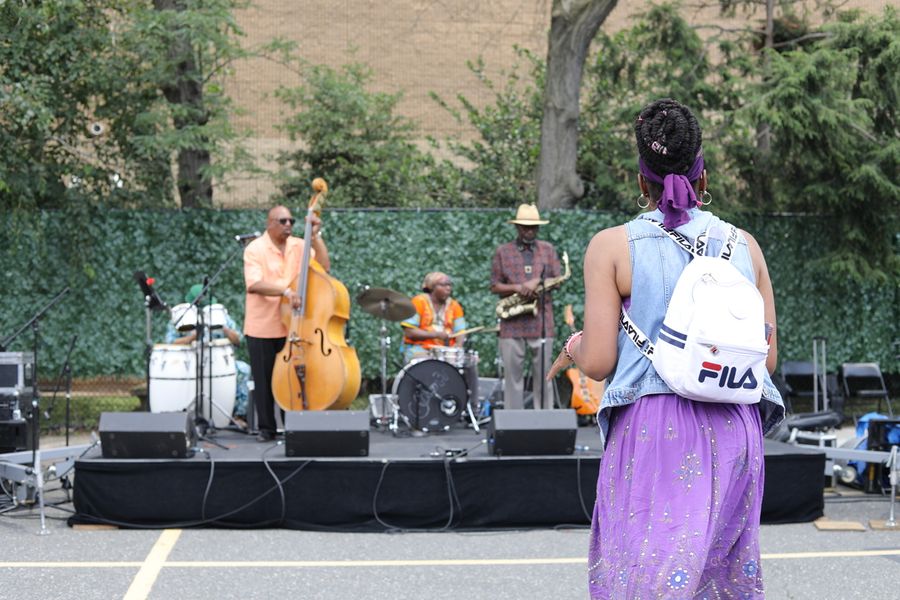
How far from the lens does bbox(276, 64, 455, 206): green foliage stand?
16.2 meters

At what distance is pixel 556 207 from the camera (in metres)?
13.4

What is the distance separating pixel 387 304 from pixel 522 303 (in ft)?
3.77

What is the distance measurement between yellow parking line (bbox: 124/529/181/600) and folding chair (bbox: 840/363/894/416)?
713 cm

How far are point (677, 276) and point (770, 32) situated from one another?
12.5 metres

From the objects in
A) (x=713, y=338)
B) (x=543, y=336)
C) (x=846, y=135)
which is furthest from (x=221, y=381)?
(x=713, y=338)

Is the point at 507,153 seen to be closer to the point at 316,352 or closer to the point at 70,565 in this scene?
the point at 316,352

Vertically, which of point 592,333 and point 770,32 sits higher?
point 770,32

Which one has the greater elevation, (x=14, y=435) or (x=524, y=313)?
(x=524, y=313)

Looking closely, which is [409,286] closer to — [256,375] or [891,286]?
[256,375]

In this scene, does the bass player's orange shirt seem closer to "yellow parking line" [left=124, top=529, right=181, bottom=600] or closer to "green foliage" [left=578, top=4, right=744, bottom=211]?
"yellow parking line" [left=124, top=529, right=181, bottom=600]

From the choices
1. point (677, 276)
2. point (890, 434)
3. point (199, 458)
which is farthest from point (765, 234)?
point (677, 276)

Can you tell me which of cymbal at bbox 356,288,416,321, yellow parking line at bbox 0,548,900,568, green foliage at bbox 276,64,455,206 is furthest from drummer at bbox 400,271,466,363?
green foliage at bbox 276,64,455,206

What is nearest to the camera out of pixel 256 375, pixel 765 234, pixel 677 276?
pixel 677 276

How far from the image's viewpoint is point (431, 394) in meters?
9.65
